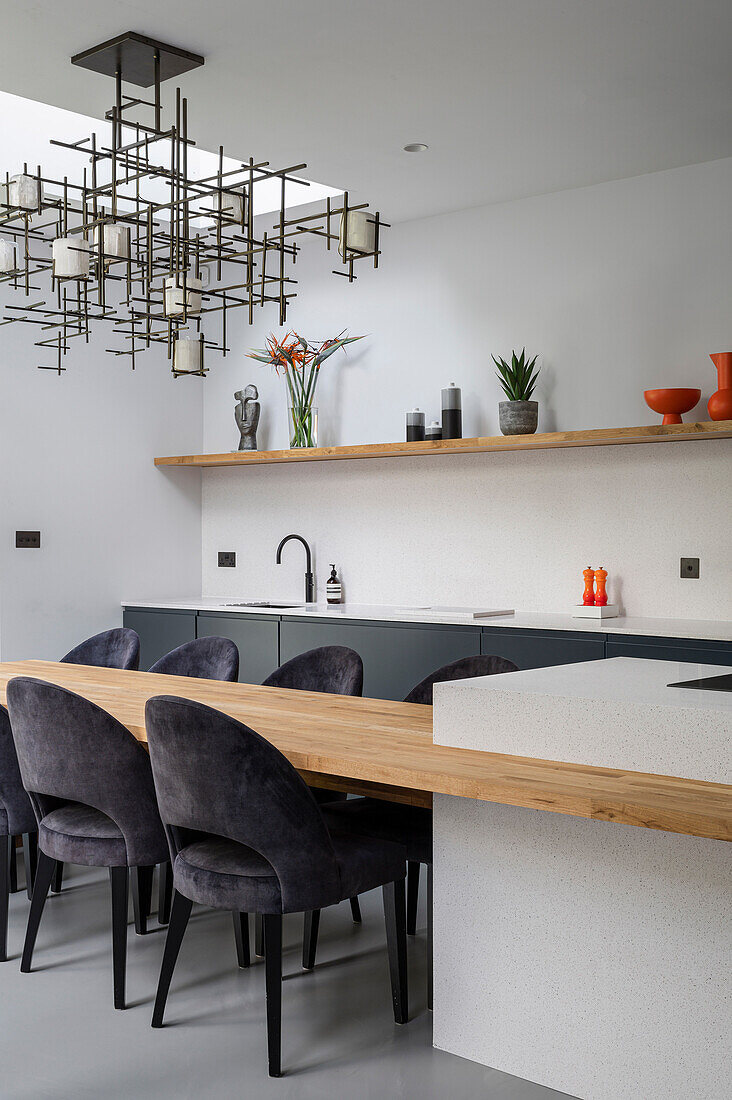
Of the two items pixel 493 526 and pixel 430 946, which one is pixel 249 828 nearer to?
pixel 430 946

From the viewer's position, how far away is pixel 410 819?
285 centimetres

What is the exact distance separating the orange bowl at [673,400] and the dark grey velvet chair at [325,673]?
1.72 m

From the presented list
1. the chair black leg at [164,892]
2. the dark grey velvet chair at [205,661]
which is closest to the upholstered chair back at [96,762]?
the chair black leg at [164,892]

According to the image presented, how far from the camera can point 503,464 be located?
16.9 feet

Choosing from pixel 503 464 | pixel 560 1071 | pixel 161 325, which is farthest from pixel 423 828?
pixel 161 325

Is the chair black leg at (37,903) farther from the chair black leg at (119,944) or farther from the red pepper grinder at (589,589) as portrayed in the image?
the red pepper grinder at (589,589)

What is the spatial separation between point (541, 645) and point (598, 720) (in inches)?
85.4

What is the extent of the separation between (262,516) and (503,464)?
165cm

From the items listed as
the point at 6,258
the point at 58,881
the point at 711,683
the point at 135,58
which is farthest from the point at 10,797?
the point at 135,58

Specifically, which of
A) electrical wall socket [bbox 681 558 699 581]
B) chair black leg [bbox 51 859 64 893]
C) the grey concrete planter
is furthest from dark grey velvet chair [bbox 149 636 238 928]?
electrical wall socket [bbox 681 558 699 581]

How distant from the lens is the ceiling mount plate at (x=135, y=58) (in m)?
3.30

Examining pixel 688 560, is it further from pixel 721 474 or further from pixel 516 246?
pixel 516 246

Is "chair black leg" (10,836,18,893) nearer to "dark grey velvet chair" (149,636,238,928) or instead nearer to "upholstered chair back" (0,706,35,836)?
"upholstered chair back" (0,706,35,836)

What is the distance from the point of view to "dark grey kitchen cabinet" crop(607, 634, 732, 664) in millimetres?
3953
